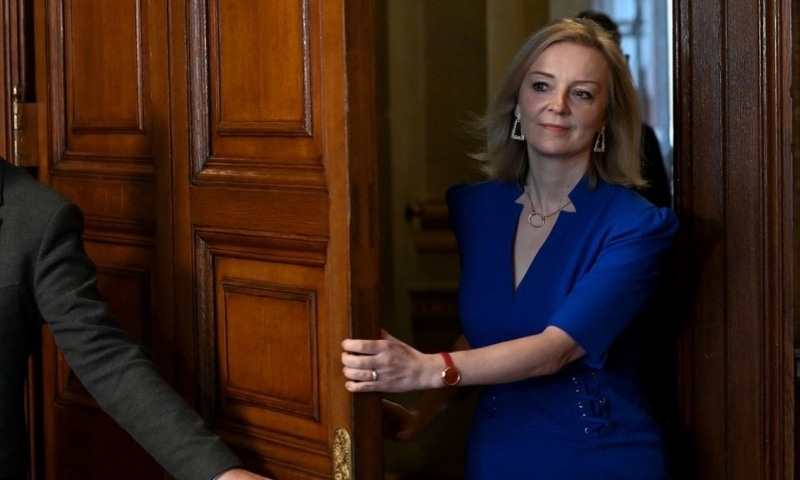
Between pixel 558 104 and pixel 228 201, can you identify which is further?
pixel 558 104

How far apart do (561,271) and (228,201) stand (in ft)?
2.08

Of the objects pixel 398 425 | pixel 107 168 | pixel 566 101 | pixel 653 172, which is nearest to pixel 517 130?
pixel 566 101

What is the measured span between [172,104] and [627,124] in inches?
34.3

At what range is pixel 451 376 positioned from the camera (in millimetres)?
1965

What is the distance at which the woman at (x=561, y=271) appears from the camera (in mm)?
2170

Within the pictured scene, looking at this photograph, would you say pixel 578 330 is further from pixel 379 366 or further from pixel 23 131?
pixel 23 131

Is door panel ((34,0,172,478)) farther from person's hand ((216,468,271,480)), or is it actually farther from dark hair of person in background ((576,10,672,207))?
dark hair of person in background ((576,10,672,207))

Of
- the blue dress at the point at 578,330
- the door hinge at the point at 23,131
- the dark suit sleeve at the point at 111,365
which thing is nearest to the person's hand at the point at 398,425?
the blue dress at the point at 578,330

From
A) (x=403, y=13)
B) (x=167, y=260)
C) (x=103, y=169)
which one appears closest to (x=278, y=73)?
(x=167, y=260)

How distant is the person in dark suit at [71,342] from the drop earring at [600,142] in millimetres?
957

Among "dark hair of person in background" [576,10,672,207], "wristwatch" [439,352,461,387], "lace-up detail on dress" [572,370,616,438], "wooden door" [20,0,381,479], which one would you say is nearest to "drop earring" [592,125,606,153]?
"lace-up detail on dress" [572,370,616,438]

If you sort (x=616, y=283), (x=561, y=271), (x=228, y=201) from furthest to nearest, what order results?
(x=561, y=271) → (x=616, y=283) → (x=228, y=201)

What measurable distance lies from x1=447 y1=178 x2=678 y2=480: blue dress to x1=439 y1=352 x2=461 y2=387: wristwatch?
0.82ft

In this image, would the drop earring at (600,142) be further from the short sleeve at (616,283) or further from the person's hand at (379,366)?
the person's hand at (379,366)
